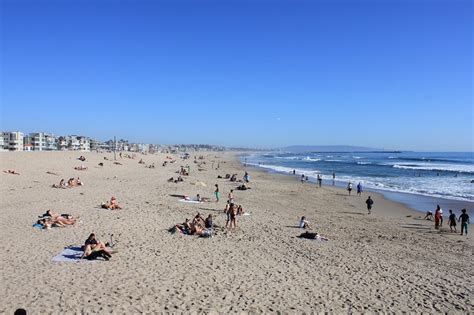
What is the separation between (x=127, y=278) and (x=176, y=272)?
1238 mm

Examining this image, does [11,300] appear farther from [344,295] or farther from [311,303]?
[344,295]

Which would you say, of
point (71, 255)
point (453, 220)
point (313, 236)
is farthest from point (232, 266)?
point (453, 220)

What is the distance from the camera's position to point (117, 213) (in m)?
17.3

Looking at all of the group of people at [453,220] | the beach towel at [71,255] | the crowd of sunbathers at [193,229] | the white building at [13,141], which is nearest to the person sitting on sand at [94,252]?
the beach towel at [71,255]

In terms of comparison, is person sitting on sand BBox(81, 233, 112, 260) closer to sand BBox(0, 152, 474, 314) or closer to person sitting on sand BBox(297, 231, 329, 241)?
sand BBox(0, 152, 474, 314)

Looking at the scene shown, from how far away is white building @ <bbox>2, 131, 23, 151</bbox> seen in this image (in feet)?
340

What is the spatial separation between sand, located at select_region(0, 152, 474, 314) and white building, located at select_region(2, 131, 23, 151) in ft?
316

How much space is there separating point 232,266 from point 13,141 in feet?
363

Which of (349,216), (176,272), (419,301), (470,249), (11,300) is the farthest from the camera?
(349,216)

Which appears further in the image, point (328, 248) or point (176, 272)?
point (328, 248)

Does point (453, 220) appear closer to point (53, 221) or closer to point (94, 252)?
point (94, 252)

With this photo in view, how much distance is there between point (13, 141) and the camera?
341 feet

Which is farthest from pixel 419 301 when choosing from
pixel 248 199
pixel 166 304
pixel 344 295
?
pixel 248 199

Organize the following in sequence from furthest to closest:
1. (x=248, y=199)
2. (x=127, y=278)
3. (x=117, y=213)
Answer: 1. (x=248, y=199)
2. (x=117, y=213)
3. (x=127, y=278)
